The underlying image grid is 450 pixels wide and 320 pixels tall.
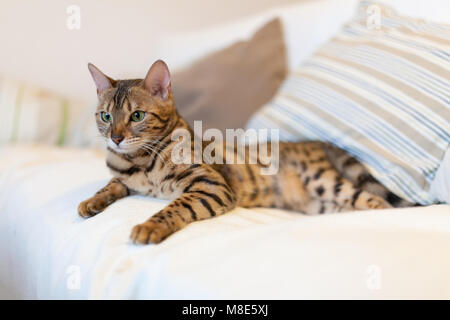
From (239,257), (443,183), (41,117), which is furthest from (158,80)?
(41,117)

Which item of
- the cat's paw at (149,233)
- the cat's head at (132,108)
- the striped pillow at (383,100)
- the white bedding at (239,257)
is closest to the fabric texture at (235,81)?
the striped pillow at (383,100)

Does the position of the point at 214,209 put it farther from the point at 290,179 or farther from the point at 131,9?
the point at 131,9

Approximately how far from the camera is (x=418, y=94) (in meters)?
1.05

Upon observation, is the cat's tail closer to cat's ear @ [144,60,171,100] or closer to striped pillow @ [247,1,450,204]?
striped pillow @ [247,1,450,204]

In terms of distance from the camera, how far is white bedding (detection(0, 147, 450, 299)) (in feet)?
1.93

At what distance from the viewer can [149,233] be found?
2.37 feet

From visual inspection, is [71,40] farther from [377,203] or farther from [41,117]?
[377,203]

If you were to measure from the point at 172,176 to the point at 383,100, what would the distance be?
629 mm

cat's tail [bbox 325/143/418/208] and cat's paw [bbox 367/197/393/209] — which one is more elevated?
cat's tail [bbox 325/143/418/208]

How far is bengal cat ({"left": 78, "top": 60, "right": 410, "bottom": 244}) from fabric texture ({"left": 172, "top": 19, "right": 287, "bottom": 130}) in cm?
38

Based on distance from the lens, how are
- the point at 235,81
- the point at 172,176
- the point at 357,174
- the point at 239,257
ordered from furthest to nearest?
the point at 235,81 < the point at 357,174 < the point at 172,176 < the point at 239,257

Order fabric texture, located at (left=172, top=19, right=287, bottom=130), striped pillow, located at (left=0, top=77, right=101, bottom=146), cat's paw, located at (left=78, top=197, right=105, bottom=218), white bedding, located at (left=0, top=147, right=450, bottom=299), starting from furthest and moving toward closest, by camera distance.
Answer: striped pillow, located at (left=0, top=77, right=101, bottom=146) < fabric texture, located at (left=172, top=19, right=287, bottom=130) < cat's paw, located at (left=78, top=197, right=105, bottom=218) < white bedding, located at (left=0, top=147, right=450, bottom=299)

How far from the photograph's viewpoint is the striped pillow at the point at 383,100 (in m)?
1.03

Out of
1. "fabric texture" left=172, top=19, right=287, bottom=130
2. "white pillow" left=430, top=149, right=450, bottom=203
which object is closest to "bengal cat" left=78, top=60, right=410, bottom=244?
"white pillow" left=430, top=149, right=450, bottom=203
